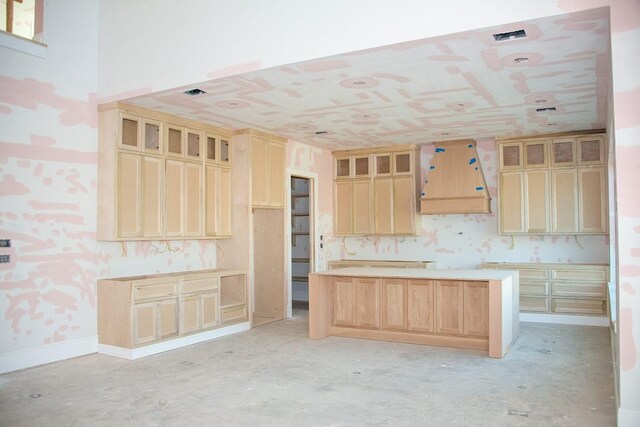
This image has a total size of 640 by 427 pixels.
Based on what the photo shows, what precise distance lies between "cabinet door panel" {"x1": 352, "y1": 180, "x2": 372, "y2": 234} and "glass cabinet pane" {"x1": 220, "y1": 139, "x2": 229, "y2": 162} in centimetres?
245

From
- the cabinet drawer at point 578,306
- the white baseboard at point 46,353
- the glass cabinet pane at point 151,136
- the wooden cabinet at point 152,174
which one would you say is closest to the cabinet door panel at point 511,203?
the cabinet drawer at point 578,306

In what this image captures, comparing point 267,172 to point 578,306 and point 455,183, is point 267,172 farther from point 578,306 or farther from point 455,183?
point 578,306

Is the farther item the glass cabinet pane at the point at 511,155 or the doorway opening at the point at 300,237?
the doorway opening at the point at 300,237

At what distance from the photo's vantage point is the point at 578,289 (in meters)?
7.03

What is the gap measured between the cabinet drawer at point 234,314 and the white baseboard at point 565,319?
12.4 ft

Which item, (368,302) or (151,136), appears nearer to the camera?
(151,136)

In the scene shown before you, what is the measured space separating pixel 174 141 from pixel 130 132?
617 mm

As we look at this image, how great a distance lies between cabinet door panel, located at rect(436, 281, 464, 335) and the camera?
18.5 ft

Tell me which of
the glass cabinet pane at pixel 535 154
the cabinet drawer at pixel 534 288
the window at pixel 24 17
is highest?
the window at pixel 24 17

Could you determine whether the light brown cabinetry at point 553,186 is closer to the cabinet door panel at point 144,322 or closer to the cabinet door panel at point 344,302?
the cabinet door panel at point 344,302

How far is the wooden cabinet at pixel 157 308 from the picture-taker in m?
5.37

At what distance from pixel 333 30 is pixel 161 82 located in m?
1.89

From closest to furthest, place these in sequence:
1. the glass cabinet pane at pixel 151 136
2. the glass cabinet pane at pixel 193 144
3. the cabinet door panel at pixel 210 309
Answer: the glass cabinet pane at pixel 151 136 → the cabinet door panel at pixel 210 309 → the glass cabinet pane at pixel 193 144

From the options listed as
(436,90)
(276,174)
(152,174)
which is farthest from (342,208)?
(436,90)
